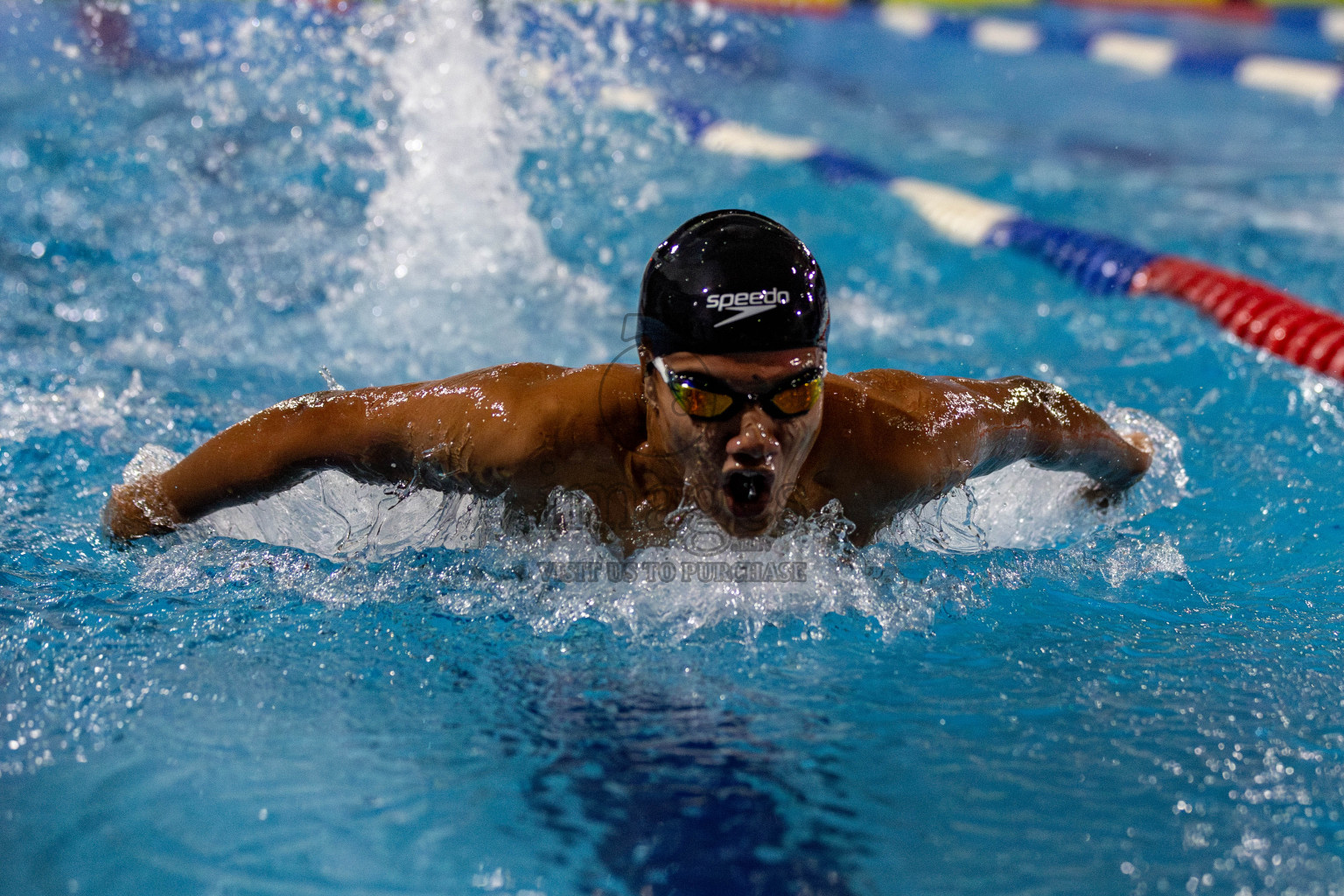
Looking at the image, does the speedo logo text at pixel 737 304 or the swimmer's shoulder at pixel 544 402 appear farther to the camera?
the swimmer's shoulder at pixel 544 402

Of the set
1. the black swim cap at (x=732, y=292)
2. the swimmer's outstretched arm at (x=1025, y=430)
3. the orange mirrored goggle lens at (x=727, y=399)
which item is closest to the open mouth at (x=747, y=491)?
the orange mirrored goggle lens at (x=727, y=399)

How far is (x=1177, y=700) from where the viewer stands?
6.95ft

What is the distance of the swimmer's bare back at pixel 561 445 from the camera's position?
214cm

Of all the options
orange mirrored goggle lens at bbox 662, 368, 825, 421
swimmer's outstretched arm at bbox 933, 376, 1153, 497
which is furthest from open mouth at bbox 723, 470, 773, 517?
swimmer's outstretched arm at bbox 933, 376, 1153, 497

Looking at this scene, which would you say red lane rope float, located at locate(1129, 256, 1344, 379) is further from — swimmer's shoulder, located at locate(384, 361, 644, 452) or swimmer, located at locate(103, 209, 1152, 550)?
swimmer's shoulder, located at locate(384, 361, 644, 452)

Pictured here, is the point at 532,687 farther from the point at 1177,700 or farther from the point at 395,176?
the point at 395,176

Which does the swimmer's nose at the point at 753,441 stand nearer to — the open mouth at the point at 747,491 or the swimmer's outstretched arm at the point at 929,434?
the open mouth at the point at 747,491

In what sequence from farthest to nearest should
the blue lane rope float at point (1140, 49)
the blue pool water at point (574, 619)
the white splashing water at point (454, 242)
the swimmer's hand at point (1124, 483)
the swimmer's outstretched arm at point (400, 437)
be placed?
the blue lane rope float at point (1140, 49) → the white splashing water at point (454, 242) → the swimmer's hand at point (1124, 483) → the swimmer's outstretched arm at point (400, 437) → the blue pool water at point (574, 619)

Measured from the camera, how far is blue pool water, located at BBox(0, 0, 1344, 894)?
179 centimetres

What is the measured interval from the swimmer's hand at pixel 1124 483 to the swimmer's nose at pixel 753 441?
42.8 inches

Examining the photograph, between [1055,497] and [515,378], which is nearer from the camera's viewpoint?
[515,378]

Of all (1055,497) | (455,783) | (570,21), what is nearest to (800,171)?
(570,21)

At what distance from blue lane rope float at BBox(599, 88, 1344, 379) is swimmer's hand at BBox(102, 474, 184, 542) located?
10.9 feet

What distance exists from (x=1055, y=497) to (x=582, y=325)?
1.86 m
